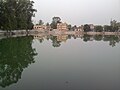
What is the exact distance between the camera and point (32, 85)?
9.59 meters

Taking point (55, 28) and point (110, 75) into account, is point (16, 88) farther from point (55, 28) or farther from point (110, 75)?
point (55, 28)

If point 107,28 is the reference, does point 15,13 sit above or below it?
above

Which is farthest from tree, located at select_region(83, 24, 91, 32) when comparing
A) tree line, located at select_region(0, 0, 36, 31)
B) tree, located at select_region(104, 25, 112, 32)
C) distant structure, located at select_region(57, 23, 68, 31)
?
tree line, located at select_region(0, 0, 36, 31)

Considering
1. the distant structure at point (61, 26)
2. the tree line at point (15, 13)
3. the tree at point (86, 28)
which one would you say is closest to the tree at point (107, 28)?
the tree at point (86, 28)

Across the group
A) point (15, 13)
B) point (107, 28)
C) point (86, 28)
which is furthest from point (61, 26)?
point (15, 13)

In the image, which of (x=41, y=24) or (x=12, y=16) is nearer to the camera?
(x=12, y=16)

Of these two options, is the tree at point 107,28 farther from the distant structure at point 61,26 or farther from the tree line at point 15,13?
the tree line at point 15,13

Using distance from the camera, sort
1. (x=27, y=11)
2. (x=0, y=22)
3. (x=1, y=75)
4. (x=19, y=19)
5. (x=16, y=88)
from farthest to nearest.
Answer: (x=27, y=11) < (x=19, y=19) < (x=0, y=22) < (x=1, y=75) < (x=16, y=88)

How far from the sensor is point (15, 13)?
55.2 meters

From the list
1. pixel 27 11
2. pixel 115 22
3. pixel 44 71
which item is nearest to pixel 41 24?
pixel 115 22

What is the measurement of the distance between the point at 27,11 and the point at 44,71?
53.3 metres

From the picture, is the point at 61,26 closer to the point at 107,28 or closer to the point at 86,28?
the point at 86,28

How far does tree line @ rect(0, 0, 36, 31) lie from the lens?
4825 centimetres

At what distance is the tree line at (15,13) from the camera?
48250 millimetres
